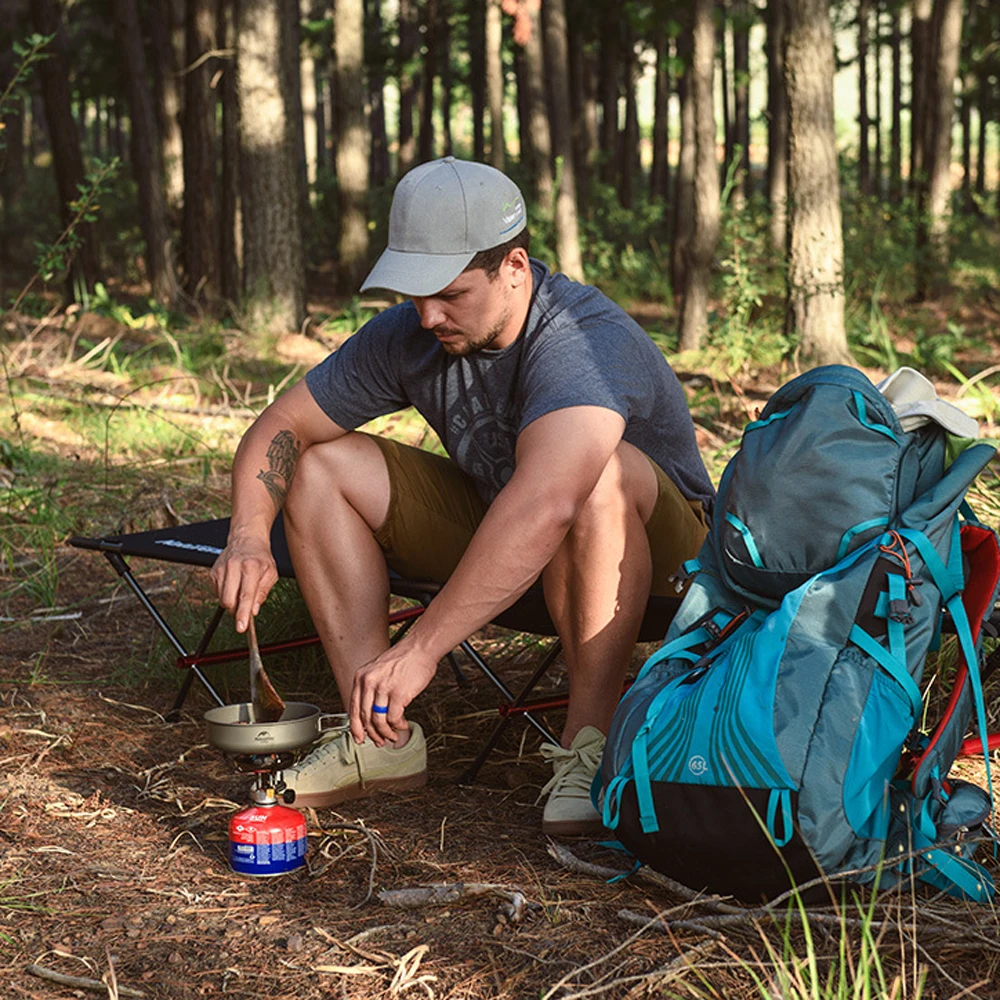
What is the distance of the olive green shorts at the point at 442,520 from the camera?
3037 mm

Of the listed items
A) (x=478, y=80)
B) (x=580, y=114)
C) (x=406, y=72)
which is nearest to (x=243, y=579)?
(x=406, y=72)

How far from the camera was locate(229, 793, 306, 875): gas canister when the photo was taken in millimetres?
2496

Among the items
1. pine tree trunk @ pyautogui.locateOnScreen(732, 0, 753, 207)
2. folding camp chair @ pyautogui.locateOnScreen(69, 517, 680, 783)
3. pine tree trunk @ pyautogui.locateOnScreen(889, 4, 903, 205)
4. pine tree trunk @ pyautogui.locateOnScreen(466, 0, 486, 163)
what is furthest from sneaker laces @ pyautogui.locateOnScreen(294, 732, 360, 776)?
pine tree trunk @ pyautogui.locateOnScreen(466, 0, 486, 163)

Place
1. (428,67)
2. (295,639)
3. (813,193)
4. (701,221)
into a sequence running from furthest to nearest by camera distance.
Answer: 1. (428,67)
2. (701,221)
3. (813,193)
4. (295,639)

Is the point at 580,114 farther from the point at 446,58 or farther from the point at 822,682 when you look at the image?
the point at 822,682

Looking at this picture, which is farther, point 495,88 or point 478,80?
point 478,80

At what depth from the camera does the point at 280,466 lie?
307cm

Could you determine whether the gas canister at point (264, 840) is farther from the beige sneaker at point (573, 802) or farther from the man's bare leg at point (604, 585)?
the man's bare leg at point (604, 585)

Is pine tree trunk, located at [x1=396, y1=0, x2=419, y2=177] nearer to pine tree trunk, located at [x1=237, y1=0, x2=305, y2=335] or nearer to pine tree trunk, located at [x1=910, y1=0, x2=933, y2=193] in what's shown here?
pine tree trunk, located at [x1=910, y1=0, x2=933, y2=193]

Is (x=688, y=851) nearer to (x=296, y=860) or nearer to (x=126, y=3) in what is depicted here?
(x=296, y=860)

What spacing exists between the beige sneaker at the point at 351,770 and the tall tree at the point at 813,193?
16.7 feet

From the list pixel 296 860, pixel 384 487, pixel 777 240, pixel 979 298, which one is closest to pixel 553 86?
pixel 777 240

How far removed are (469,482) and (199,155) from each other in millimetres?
10737

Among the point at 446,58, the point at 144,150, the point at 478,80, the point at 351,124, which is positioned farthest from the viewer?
the point at 446,58
